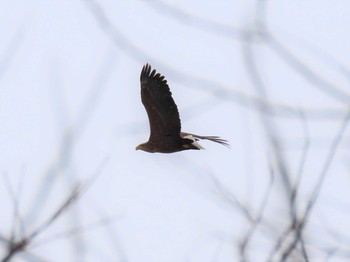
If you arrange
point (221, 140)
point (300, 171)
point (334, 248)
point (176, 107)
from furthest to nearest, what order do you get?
1. point (176, 107)
2. point (221, 140)
3. point (334, 248)
4. point (300, 171)

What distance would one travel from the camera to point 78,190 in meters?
3.01

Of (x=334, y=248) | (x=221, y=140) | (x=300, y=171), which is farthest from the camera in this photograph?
(x=221, y=140)

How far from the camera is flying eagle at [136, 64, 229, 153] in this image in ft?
36.6

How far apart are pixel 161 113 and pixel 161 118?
0.23ft

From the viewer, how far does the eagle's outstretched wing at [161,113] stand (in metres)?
11.2

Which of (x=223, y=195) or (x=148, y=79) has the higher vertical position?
(x=148, y=79)

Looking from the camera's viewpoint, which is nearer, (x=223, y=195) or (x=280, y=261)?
(x=280, y=261)

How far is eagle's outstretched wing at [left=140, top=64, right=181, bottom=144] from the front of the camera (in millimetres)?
11203

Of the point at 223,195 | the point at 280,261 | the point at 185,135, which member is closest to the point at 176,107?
the point at 185,135

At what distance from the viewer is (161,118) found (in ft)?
36.8

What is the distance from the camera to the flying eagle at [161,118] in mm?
11148

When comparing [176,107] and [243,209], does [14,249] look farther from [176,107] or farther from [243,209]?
[176,107]

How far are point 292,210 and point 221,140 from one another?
7.46 metres

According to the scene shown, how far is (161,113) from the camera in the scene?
36.8ft
